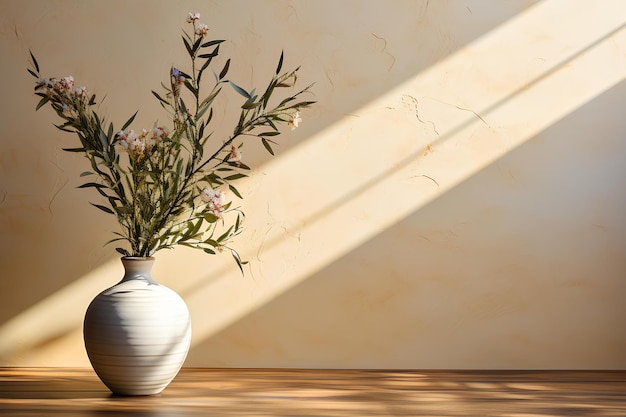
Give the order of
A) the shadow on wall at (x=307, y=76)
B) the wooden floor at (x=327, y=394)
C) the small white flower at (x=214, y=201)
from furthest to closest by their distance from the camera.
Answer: the shadow on wall at (x=307, y=76), the small white flower at (x=214, y=201), the wooden floor at (x=327, y=394)

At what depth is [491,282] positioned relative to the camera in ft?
8.95

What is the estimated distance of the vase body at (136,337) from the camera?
2107 mm

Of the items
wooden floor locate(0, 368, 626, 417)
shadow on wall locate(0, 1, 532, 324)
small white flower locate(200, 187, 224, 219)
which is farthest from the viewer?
shadow on wall locate(0, 1, 532, 324)

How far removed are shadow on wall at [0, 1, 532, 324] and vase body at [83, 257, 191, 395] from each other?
0.58 metres

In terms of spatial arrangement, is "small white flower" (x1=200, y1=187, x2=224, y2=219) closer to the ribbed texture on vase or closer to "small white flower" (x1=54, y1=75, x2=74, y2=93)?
the ribbed texture on vase

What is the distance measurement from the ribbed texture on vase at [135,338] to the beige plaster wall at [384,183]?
0.52 metres

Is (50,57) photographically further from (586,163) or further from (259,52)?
(586,163)

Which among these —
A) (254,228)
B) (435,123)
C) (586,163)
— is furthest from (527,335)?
(254,228)

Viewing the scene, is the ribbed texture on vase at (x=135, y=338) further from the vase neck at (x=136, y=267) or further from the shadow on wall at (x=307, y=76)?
the shadow on wall at (x=307, y=76)

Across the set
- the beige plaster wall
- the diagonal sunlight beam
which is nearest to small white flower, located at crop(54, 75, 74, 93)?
the beige plaster wall

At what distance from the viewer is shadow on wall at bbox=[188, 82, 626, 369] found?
8.89ft

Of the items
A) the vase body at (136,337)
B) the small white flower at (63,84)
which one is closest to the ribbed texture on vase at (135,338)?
the vase body at (136,337)

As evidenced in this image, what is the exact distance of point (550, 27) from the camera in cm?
274

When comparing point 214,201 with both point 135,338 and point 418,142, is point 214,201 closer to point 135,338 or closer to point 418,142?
point 135,338
